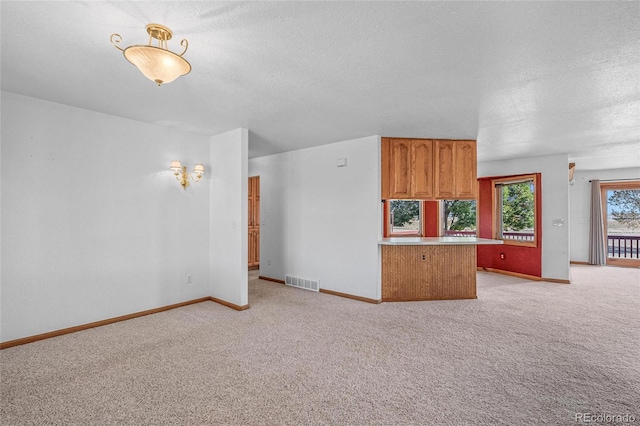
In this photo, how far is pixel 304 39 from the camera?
2.10 m

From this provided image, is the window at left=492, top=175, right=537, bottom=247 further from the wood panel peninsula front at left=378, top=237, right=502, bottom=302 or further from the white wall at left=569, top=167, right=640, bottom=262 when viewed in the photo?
the white wall at left=569, top=167, right=640, bottom=262

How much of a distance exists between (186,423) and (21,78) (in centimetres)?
315

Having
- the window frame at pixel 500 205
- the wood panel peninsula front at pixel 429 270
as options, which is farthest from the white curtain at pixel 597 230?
the wood panel peninsula front at pixel 429 270

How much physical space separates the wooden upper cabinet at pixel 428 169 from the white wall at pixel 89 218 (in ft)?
9.37

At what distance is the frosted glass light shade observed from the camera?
1.77 m

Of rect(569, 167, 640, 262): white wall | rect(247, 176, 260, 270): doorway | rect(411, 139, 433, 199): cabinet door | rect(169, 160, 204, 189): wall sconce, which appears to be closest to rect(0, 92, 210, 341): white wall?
rect(169, 160, 204, 189): wall sconce

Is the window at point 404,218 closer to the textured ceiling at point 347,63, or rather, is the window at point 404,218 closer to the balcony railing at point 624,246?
the textured ceiling at point 347,63

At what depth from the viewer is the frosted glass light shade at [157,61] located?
69.9 inches

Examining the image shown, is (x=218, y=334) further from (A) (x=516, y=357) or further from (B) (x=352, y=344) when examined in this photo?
(A) (x=516, y=357)

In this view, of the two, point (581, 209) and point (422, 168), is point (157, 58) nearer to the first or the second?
point (422, 168)

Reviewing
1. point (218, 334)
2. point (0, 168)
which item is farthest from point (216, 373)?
point (0, 168)

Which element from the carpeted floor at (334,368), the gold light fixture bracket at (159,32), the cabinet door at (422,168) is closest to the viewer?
the gold light fixture bracket at (159,32)

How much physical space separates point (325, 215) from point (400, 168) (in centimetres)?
142

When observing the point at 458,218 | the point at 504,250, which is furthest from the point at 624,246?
the point at 458,218
